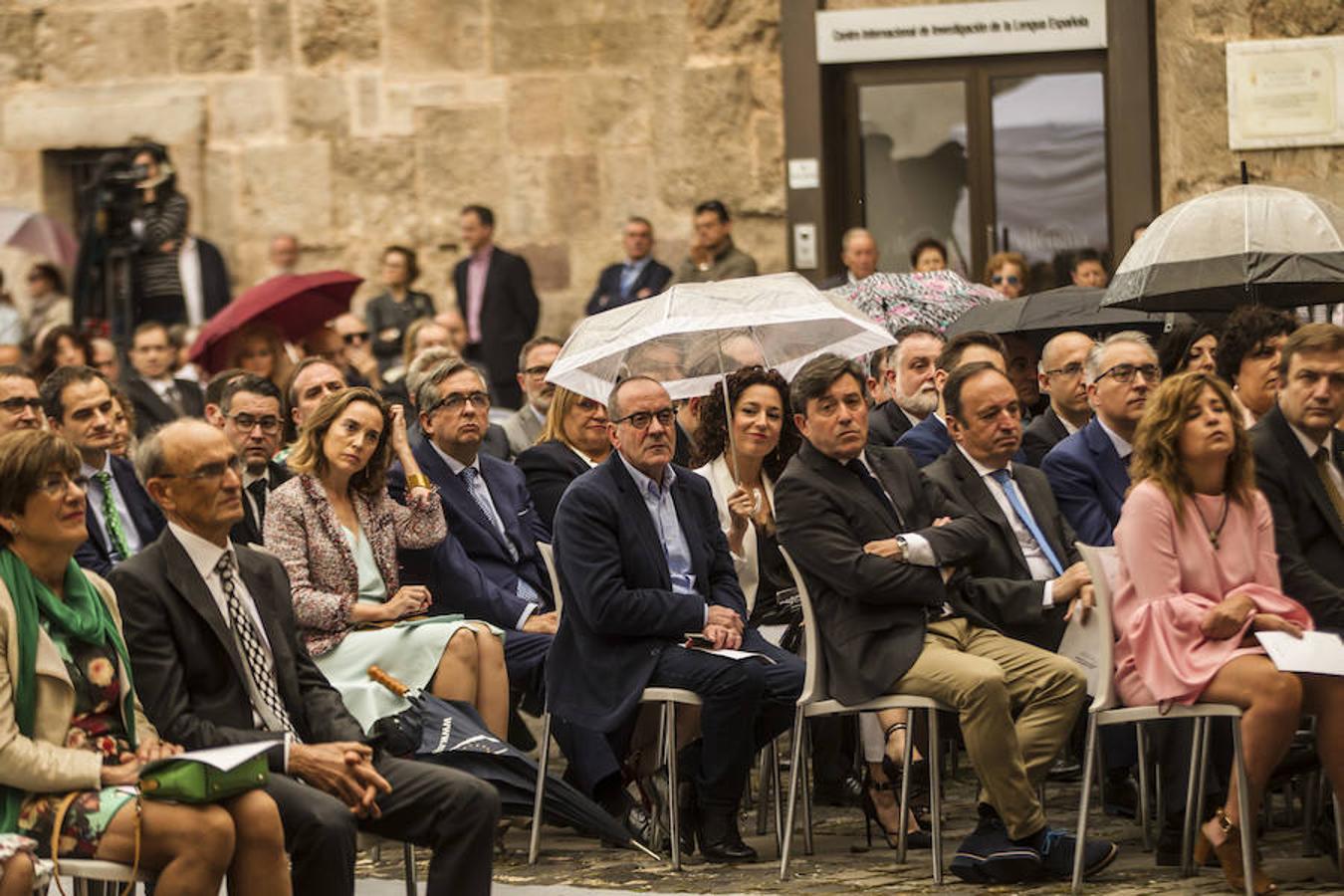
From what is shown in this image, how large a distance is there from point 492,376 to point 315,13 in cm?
283

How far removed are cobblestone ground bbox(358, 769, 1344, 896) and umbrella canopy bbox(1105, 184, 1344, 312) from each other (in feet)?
6.73

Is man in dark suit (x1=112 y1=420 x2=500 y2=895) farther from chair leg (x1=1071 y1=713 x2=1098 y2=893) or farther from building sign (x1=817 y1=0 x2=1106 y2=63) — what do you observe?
building sign (x1=817 y1=0 x2=1106 y2=63)

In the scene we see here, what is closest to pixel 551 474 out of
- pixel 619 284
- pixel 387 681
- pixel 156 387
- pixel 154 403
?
pixel 387 681

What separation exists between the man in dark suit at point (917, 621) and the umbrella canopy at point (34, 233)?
9.94 m

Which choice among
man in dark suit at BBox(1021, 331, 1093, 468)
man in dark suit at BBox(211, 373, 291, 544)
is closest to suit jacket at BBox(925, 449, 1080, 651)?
man in dark suit at BBox(1021, 331, 1093, 468)

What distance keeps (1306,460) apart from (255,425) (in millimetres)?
3743

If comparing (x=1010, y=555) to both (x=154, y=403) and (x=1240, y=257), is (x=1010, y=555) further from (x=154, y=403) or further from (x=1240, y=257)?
(x=154, y=403)

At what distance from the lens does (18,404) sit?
9211mm

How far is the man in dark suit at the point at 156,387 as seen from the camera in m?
13.4

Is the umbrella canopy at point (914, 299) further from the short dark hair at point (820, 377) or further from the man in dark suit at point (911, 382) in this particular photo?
the short dark hair at point (820, 377)

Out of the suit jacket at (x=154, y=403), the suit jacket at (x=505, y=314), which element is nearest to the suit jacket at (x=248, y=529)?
the suit jacket at (x=154, y=403)

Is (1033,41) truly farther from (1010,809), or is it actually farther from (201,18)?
(1010,809)

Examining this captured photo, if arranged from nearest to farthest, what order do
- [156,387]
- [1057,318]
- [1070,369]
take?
[1070,369], [1057,318], [156,387]

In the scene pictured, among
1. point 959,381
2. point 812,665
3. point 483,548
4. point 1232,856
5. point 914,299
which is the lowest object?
point 1232,856
